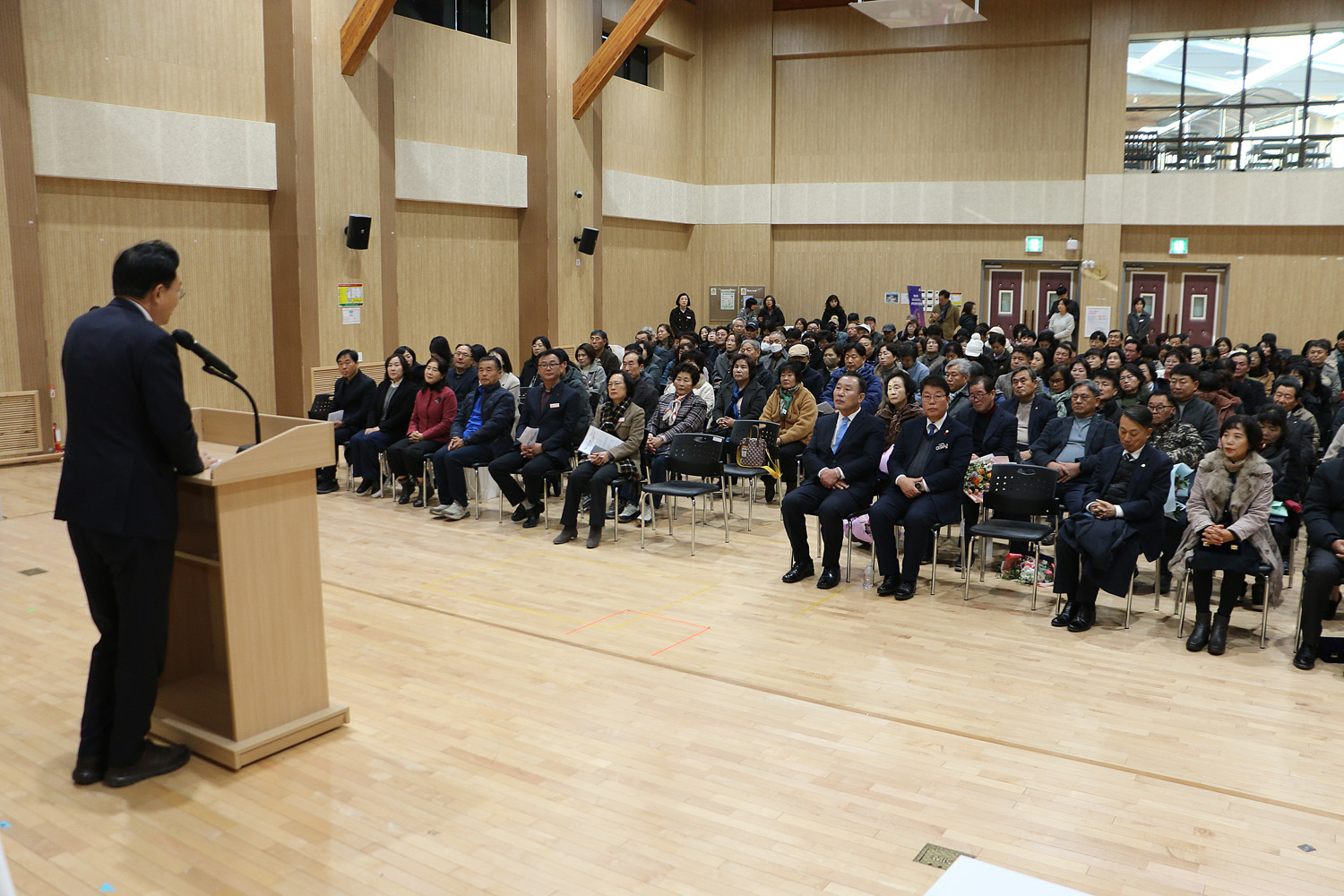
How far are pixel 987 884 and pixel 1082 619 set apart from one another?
4369 mm

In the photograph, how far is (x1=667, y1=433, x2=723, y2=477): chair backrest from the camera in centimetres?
759

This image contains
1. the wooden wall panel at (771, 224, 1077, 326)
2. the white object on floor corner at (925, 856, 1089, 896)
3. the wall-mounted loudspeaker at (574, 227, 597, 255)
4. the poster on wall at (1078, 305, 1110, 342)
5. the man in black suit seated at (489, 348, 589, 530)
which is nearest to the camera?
the white object on floor corner at (925, 856, 1089, 896)

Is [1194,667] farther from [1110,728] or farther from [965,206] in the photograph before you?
[965,206]

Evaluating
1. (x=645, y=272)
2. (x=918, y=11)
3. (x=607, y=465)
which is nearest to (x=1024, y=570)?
(x=607, y=465)

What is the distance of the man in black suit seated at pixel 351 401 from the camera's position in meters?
9.43

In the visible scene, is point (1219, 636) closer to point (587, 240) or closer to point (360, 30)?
point (360, 30)

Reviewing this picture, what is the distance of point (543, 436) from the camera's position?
8094mm

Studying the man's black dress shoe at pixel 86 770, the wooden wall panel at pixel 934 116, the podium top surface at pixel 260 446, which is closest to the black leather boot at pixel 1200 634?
the podium top surface at pixel 260 446

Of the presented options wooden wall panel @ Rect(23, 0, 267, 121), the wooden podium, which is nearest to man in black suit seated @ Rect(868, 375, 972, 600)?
the wooden podium

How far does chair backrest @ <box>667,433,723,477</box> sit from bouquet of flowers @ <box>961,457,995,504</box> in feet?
5.96

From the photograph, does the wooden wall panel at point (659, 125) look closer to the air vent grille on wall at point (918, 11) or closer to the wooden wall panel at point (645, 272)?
the wooden wall panel at point (645, 272)

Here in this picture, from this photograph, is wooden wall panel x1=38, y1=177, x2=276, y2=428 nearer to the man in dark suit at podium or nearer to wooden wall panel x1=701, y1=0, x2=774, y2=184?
the man in dark suit at podium

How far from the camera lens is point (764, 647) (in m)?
5.35

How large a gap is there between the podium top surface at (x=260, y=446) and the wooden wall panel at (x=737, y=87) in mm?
14409
